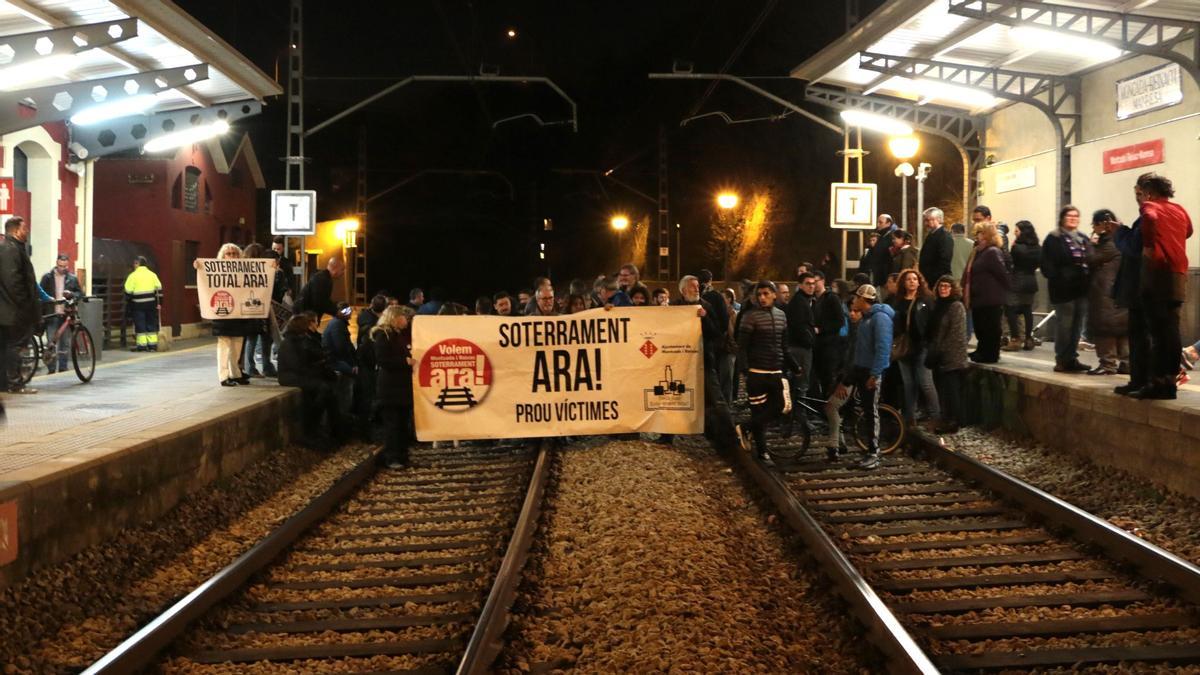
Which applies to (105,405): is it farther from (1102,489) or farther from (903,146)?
(903,146)

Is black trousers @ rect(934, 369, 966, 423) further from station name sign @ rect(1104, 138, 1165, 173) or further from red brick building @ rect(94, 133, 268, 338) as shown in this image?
red brick building @ rect(94, 133, 268, 338)

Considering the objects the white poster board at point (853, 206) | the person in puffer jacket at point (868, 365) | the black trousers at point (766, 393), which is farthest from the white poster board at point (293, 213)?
the person in puffer jacket at point (868, 365)

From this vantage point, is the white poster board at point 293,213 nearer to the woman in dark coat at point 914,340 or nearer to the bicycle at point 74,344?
the bicycle at point 74,344

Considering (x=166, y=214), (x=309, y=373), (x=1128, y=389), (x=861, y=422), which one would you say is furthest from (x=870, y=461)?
(x=166, y=214)

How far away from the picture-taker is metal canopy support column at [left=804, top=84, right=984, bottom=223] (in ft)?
72.2

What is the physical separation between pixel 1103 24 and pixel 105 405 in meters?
14.6

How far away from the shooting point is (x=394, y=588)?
710cm

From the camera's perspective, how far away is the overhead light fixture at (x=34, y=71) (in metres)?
13.4

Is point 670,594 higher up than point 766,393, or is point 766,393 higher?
point 766,393

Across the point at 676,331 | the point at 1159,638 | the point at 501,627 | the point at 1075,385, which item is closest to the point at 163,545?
the point at 501,627

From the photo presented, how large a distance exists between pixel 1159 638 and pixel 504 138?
67.9 metres

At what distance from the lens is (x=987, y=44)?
17641mm

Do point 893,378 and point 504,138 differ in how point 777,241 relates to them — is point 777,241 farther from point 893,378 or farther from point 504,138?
point 893,378

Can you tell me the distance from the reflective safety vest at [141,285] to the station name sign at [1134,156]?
1780 centimetres
